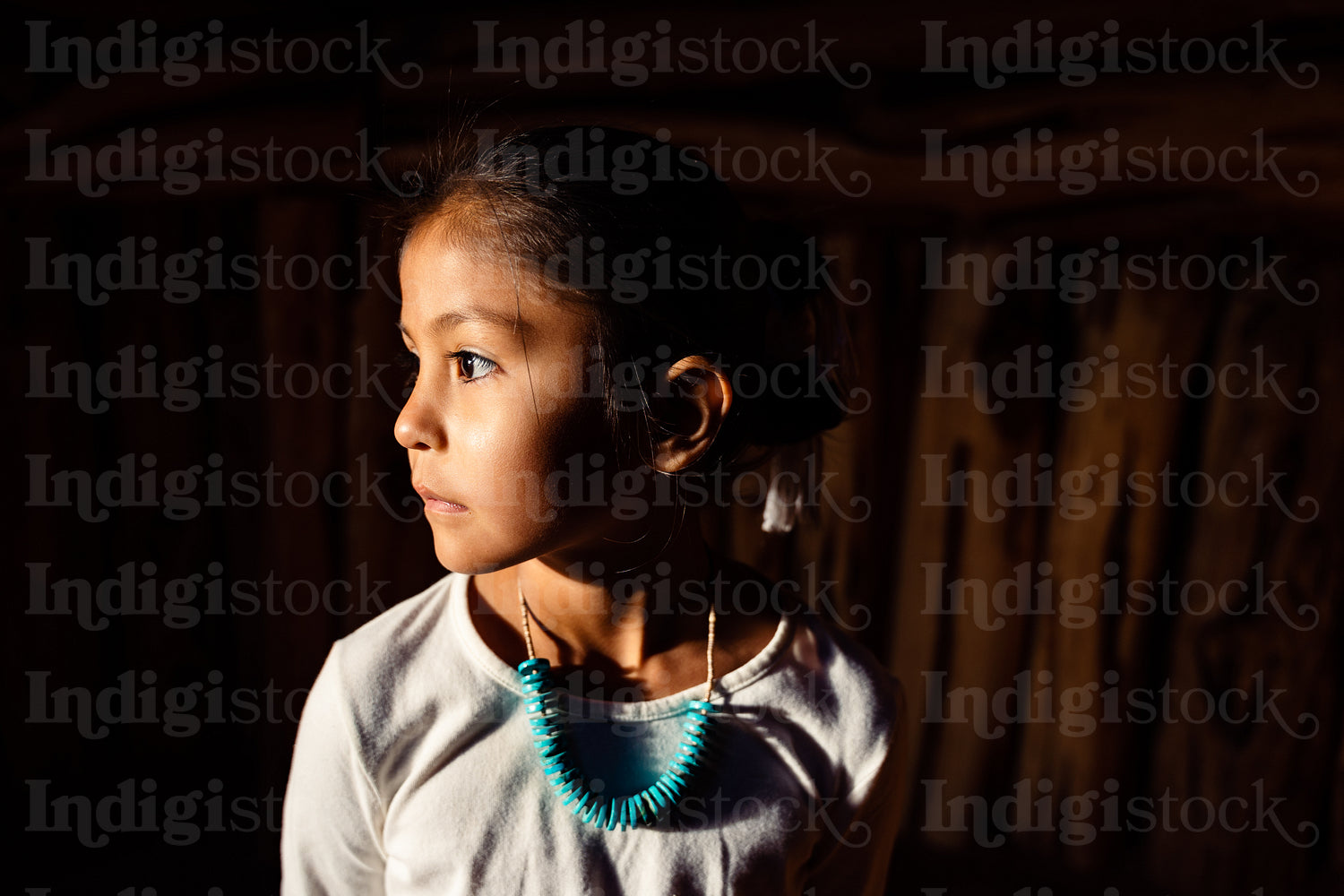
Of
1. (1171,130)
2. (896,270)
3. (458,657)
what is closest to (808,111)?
(896,270)

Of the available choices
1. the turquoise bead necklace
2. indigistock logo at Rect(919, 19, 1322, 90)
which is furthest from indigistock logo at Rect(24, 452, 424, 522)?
indigistock logo at Rect(919, 19, 1322, 90)

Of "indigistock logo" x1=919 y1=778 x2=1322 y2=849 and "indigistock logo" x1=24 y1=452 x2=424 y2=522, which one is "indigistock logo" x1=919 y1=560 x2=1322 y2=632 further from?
"indigistock logo" x1=24 y1=452 x2=424 y2=522

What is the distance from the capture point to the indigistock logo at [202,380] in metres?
1.76

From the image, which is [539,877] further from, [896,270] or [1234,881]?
[1234,881]

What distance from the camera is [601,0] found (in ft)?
5.03

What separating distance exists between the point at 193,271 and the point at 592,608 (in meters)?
1.18

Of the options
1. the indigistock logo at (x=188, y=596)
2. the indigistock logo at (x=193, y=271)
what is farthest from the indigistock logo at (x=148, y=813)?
the indigistock logo at (x=193, y=271)

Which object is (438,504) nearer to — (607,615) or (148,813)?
(607,615)

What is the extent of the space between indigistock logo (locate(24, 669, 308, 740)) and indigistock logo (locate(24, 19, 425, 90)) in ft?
3.79

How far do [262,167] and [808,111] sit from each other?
96cm

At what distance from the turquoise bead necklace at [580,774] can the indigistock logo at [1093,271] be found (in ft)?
3.33

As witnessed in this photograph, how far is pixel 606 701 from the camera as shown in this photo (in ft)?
3.38

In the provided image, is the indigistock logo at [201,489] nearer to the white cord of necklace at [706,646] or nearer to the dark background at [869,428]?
the dark background at [869,428]

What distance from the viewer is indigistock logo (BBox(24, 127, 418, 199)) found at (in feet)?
5.17
